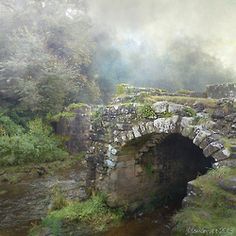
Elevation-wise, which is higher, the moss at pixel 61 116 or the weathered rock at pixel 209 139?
the moss at pixel 61 116

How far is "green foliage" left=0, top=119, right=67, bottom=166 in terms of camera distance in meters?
13.7

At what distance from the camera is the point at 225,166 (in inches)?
254

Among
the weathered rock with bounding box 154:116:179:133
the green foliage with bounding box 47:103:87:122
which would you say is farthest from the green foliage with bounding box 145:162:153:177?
the green foliage with bounding box 47:103:87:122

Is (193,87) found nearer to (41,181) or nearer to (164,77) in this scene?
(164,77)

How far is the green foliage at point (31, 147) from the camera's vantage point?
13711 millimetres

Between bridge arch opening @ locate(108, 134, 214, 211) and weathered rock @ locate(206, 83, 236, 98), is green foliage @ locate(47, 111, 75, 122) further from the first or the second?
weathered rock @ locate(206, 83, 236, 98)

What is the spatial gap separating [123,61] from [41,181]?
1406 centimetres

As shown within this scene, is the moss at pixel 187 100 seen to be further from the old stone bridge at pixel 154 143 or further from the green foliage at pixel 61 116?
the green foliage at pixel 61 116

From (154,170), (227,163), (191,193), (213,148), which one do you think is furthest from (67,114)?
(191,193)

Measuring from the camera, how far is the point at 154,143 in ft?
28.1

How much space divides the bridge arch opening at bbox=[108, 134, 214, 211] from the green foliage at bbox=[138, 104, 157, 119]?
0.50 metres

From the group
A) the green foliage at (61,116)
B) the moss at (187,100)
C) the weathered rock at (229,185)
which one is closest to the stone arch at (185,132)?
the moss at (187,100)

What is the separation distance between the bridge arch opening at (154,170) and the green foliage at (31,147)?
6408mm

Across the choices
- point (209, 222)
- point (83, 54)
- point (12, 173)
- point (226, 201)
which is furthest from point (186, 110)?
point (83, 54)
